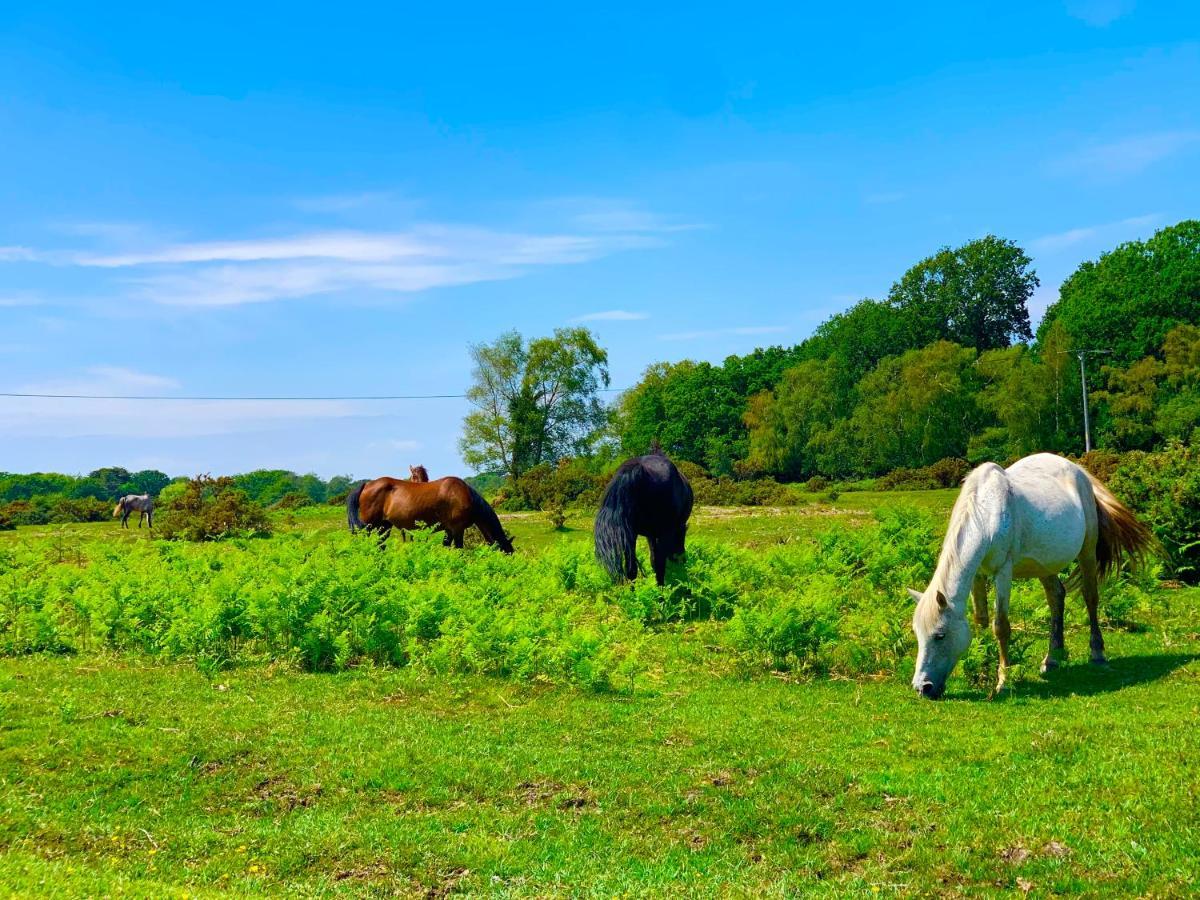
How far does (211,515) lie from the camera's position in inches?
1028

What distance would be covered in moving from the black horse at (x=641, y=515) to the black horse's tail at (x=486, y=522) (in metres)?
6.00

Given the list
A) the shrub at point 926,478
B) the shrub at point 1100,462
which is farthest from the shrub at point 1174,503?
the shrub at point 926,478

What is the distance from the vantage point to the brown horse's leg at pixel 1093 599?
976 cm

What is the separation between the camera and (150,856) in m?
5.75

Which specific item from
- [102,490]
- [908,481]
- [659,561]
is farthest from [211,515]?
[102,490]

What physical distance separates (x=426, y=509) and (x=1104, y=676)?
13.9m

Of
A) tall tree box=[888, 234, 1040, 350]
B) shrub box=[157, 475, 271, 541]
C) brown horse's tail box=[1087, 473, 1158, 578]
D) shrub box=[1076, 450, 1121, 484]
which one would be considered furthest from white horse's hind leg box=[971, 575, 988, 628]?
Answer: tall tree box=[888, 234, 1040, 350]

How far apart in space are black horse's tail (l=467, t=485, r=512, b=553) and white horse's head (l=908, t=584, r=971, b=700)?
11.8m

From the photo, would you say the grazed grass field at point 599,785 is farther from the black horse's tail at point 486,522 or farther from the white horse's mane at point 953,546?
the black horse's tail at point 486,522

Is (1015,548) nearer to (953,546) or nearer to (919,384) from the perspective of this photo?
(953,546)

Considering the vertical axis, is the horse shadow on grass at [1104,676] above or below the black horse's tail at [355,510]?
below

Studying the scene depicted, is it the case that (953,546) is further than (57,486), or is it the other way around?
(57,486)

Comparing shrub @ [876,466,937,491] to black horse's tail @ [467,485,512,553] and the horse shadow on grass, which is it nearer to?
black horse's tail @ [467,485,512,553]

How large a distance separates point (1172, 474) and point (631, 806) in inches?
495
